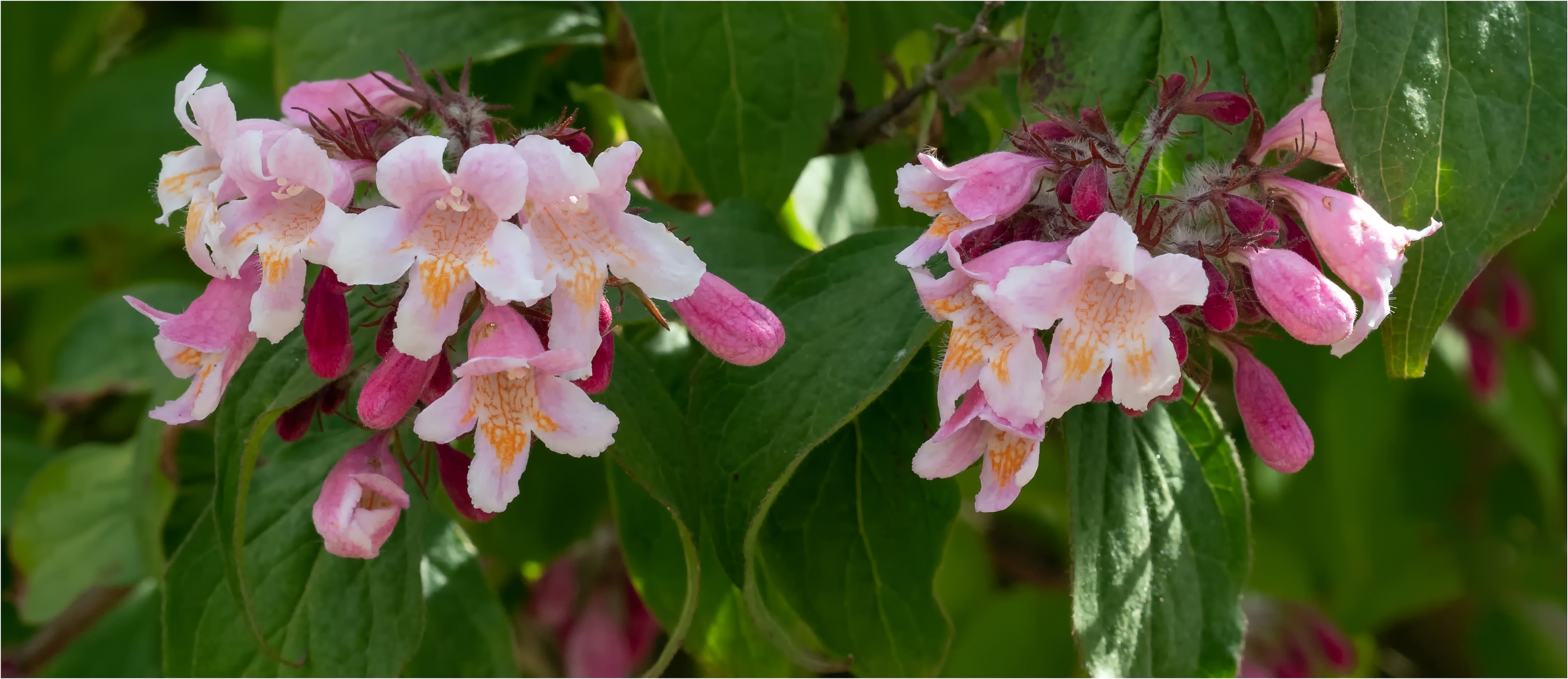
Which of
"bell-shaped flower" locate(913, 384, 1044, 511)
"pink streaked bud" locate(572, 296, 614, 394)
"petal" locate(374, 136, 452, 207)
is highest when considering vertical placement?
"petal" locate(374, 136, 452, 207)

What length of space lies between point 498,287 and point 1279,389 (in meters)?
0.54

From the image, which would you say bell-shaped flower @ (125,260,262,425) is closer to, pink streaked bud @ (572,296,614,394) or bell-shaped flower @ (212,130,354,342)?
bell-shaped flower @ (212,130,354,342)

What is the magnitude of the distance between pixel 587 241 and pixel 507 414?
4.4 inches

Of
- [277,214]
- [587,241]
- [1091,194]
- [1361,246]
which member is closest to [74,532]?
[277,214]

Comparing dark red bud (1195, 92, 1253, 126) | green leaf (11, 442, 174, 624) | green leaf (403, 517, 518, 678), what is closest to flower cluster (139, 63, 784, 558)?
dark red bud (1195, 92, 1253, 126)

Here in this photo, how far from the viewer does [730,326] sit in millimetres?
722

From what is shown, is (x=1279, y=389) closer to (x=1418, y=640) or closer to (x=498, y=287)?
(x=498, y=287)

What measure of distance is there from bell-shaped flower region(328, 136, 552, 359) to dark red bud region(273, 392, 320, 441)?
289 mm

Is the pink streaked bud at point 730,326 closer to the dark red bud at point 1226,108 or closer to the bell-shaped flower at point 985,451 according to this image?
the bell-shaped flower at point 985,451

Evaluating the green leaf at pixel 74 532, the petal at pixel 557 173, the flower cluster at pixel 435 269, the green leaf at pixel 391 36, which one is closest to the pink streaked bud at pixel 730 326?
the flower cluster at pixel 435 269

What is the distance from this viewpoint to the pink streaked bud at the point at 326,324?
0.71 metres

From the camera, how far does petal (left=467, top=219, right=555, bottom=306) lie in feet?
1.97

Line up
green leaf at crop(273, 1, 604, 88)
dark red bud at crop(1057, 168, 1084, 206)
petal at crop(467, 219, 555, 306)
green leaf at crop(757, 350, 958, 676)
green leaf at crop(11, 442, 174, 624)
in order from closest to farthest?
petal at crop(467, 219, 555, 306), dark red bud at crop(1057, 168, 1084, 206), green leaf at crop(757, 350, 958, 676), green leaf at crop(273, 1, 604, 88), green leaf at crop(11, 442, 174, 624)

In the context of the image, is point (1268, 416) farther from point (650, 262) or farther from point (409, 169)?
point (409, 169)
